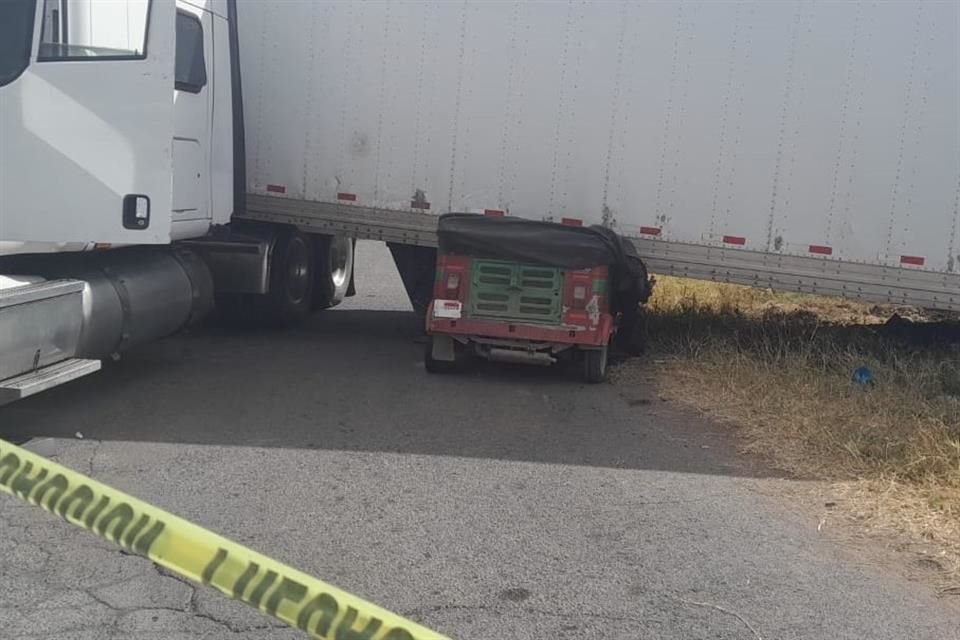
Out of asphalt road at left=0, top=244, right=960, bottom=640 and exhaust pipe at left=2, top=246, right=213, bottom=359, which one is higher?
exhaust pipe at left=2, top=246, right=213, bottom=359

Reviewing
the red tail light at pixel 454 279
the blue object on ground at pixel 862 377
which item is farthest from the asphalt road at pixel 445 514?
the blue object on ground at pixel 862 377

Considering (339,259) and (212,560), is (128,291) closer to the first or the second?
(339,259)

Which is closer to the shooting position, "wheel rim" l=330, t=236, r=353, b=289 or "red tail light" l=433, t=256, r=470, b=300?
"red tail light" l=433, t=256, r=470, b=300

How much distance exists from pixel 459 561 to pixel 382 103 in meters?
5.59

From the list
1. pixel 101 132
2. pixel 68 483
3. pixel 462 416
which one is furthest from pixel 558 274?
pixel 68 483

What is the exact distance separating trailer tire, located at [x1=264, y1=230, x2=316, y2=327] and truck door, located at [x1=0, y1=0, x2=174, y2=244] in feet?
10.1

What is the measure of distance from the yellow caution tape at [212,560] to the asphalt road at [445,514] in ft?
4.57

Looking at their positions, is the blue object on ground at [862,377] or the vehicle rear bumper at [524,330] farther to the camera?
the vehicle rear bumper at [524,330]

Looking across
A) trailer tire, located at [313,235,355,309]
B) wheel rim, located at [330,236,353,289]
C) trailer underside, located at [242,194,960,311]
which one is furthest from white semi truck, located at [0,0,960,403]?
wheel rim, located at [330,236,353,289]

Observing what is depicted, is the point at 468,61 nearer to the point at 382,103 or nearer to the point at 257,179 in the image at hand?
Answer: the point at 382,103

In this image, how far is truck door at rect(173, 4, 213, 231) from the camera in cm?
806

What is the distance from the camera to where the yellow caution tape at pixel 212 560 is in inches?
94.6

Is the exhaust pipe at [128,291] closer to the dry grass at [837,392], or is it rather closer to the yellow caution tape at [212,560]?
the dry grass at [837,392]

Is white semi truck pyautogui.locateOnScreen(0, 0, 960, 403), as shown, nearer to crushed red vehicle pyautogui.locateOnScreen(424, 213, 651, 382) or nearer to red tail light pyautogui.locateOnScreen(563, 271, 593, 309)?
crushed red vehicle pyautogui.locateOnScreen(424, 213, 651, 382)
